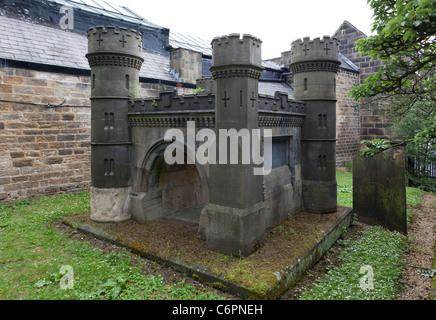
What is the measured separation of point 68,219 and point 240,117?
5924mm

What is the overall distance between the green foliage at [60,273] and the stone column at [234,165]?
1255mm

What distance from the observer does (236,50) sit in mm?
5590

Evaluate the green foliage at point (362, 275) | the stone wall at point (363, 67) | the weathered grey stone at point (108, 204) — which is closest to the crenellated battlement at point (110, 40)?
the weathered grey stone at point (108, 204)

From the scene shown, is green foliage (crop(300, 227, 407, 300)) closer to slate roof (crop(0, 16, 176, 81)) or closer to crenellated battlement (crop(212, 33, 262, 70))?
crenellated battlement (crop(212, 33, 262, 70))

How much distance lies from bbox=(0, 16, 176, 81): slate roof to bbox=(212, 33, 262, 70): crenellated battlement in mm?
8027

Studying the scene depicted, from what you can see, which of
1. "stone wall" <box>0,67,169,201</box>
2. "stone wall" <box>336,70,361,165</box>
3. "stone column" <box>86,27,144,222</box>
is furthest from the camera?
"stone wall" <box>336,70,361,165</box>

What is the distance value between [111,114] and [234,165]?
391 cm

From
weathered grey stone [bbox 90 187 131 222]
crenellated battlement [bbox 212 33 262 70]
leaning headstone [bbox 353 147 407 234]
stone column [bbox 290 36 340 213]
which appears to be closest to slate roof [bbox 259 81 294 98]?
stone column [bbox 290 36 340 213]

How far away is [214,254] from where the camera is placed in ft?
19.6

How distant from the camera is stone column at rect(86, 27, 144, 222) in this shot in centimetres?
751

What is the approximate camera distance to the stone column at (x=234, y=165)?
18.5 ft
